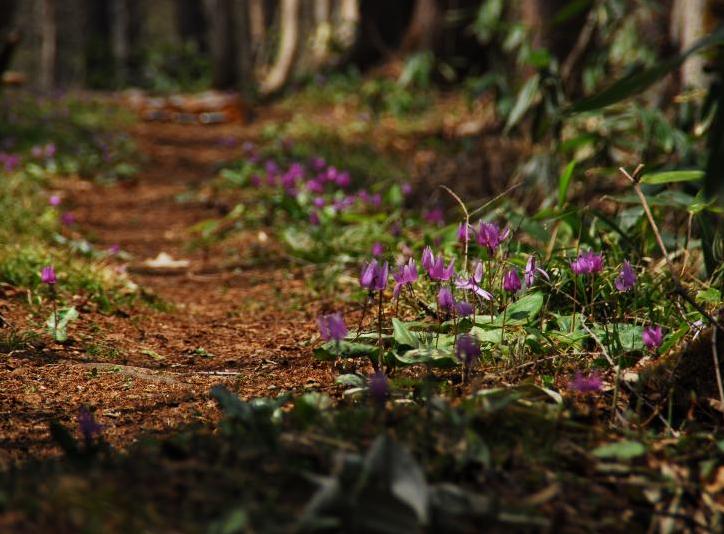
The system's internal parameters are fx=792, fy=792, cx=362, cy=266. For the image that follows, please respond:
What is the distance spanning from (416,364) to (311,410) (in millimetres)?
662

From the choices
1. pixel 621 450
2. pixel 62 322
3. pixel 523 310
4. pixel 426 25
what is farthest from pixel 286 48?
pixel 621 450

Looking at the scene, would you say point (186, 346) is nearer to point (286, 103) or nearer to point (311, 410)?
point (311, 410)

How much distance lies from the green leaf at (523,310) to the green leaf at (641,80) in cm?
79

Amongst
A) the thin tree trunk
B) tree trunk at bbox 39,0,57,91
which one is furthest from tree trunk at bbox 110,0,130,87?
the thin tree trunk

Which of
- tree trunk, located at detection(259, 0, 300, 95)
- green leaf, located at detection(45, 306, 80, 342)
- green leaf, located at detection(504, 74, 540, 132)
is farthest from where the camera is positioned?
tree trunk, located at detection(259, 0, 300, 95)

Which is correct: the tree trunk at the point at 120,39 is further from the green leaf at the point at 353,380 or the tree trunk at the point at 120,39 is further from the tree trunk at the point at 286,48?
the green leaf at the point at 353,380

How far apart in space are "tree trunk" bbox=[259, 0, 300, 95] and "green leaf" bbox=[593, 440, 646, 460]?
13.2 meters

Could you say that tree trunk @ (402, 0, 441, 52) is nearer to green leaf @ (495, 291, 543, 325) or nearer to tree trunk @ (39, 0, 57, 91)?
green leaf @ (495, 291, 543, 325)

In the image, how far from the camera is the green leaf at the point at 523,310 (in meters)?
2.38

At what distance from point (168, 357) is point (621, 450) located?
1.65m

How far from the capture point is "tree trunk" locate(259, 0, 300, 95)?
14.4 m

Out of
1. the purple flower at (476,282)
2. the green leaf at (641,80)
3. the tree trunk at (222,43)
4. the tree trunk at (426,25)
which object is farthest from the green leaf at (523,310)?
the tree trunk at (222,43)

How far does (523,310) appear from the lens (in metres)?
2.40

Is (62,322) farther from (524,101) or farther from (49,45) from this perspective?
(49,45)
